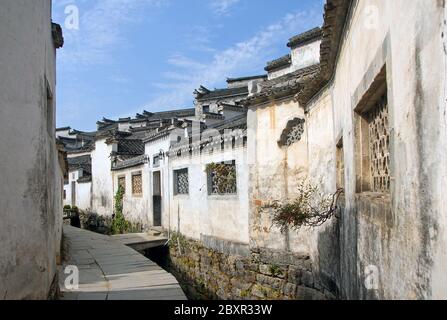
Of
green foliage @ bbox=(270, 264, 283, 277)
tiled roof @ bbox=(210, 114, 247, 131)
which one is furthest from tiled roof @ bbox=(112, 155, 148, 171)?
green foliage @ bbox=(270, 264, 283, 277)

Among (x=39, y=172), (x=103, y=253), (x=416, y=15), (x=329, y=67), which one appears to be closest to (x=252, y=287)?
(x=103, y=253)

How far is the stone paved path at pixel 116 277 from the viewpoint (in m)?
5.51

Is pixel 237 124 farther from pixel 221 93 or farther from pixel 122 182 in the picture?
pixel 221 93

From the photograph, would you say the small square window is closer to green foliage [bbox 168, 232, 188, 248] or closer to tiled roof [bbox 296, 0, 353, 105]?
green foliage [bbox 168, 232, 188, 248]

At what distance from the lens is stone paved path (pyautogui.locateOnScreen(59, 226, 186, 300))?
5512 mm

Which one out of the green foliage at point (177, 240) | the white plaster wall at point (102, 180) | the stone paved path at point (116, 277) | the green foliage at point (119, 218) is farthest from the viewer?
the white plaster wall at point (102, 180)

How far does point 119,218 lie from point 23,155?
14.6 metres

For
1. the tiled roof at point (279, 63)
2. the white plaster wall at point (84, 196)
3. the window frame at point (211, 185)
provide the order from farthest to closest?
the white plaster wall at point (84, 196) → the tiled roof at point (279, 63) → the window frame at point (211, 185)

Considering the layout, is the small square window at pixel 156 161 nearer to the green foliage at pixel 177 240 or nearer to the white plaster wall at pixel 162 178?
the white plaster wall at pixel 162 178

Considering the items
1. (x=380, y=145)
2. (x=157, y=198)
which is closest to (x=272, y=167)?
(x=380, y=145)

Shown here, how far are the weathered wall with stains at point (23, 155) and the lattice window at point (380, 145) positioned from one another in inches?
125

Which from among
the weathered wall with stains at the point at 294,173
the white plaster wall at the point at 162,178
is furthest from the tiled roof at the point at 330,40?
the white plaster wall at the point at 162,178
